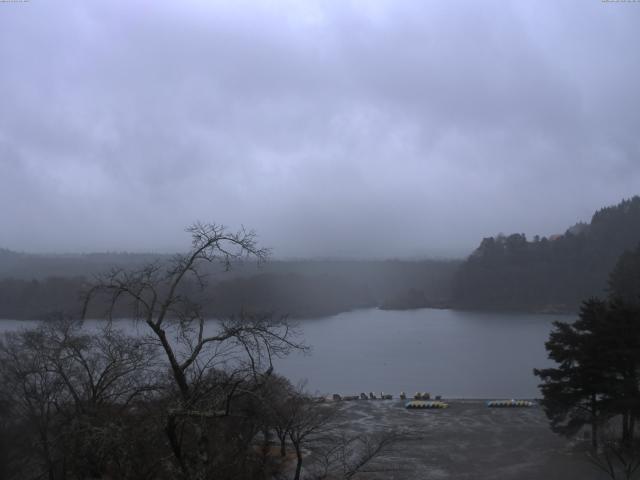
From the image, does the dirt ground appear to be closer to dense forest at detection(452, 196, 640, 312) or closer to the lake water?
the lake water

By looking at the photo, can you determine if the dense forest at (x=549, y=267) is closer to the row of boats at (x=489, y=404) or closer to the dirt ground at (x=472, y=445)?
the row of boats at (x=489, y=404)

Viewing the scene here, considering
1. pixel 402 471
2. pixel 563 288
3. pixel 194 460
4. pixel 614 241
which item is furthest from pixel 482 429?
pixel 614 241

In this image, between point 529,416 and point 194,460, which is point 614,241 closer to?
point 529,416

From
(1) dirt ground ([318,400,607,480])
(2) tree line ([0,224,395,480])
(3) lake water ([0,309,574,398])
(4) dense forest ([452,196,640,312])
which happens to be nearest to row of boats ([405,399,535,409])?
(1) dirt ground ([318,400,607,480])

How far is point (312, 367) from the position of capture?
22.4 metres

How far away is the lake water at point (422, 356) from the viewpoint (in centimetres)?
2017

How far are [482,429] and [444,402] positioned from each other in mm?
3354

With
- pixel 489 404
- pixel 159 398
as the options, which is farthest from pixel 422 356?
pixel 159 398

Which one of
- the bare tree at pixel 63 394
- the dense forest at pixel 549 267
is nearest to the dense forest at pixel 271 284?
the bare tree at pixel 63 394

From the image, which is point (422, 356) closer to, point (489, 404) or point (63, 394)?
point (489, 404)

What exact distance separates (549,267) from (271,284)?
26.0m

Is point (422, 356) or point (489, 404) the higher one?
point (489, 404)

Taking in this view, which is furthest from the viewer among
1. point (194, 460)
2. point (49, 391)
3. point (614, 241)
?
point (614, 241)

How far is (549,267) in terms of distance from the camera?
4984cm
